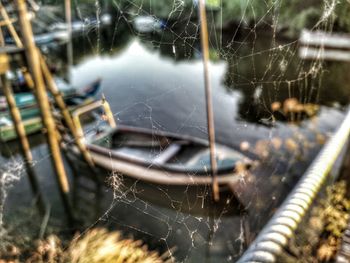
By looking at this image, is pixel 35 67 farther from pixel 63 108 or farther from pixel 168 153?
pixel 168 153

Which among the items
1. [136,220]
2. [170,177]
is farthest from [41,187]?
[170,177]

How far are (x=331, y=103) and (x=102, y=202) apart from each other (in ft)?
36.1

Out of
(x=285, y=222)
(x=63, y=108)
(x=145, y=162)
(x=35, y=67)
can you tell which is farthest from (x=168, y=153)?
(x=285, y=222)

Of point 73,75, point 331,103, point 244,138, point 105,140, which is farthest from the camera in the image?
point 73,75

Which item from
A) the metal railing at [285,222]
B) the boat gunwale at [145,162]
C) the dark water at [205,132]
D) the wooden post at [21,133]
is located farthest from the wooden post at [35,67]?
the metal railing at [285,222]

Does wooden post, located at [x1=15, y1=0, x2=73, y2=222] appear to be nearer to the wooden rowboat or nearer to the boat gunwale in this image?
the wooden rowboat

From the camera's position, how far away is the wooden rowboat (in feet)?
21.8

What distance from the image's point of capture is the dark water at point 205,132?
494 centimetres

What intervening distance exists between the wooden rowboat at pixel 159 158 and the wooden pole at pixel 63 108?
8.7 inches

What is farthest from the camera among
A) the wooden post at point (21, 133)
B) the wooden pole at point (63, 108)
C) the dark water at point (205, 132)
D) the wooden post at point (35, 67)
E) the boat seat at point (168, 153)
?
the boat seat at point (168, 153)

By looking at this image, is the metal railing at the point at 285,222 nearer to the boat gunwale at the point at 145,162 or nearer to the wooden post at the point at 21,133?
the boat gunwale at the point at 145,162

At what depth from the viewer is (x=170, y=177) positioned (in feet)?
22.5

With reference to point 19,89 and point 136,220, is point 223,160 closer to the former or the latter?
point 136,220

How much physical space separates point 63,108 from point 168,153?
299 cm
